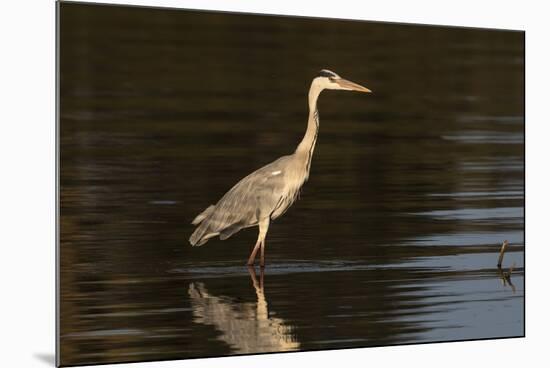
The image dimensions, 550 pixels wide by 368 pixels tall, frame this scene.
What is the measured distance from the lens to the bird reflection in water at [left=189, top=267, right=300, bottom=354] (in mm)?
7387

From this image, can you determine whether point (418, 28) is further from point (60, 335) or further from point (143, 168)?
point (60, 335)

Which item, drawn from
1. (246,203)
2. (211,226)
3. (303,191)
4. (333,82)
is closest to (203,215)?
(211,226)

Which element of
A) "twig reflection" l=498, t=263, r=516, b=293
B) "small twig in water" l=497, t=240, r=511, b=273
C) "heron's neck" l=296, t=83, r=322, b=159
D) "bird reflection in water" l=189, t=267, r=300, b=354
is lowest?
"bird reflection in water" l=189, t=267, r=300, b=354

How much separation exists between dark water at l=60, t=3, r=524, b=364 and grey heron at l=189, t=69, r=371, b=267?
6cm

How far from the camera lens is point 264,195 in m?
7.66

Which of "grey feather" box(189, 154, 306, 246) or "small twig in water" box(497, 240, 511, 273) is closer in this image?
"grey feather" box(189, 154, 306, 246)

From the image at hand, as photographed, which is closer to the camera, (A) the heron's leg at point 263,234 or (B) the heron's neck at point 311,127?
(A) the heron's leg at point 263,234

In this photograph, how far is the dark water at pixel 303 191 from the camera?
7.17 meters

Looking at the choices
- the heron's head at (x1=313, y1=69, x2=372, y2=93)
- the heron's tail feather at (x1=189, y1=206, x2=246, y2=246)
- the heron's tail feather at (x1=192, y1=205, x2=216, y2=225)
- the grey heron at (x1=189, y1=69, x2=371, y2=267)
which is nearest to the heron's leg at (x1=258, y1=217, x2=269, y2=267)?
the grey heron at (x1=189, y1=69, x2=371, y2=267)

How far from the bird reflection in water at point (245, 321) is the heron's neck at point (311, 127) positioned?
792mm

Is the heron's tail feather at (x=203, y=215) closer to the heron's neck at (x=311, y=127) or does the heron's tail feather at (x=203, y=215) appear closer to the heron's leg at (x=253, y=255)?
the heron's leg at (x=253, y=255)

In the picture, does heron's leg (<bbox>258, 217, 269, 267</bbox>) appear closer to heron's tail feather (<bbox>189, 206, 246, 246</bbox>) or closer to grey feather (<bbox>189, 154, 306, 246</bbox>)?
grey feather (<bbox>189, 154, 306, 246</bbox>)

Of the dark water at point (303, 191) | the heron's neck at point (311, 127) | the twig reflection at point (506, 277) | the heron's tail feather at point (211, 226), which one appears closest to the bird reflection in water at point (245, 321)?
the dark water at point (303, 191)

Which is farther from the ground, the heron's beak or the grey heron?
the heron's beak
